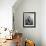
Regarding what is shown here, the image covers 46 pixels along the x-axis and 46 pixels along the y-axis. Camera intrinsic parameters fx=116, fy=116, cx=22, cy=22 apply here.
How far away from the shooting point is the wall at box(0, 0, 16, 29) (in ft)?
13.5

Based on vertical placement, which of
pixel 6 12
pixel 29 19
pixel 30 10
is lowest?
pixel 29 19

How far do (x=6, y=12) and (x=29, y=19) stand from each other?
112cm

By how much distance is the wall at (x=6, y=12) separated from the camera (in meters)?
4.10

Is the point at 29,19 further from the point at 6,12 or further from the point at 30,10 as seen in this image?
the point at 6,12

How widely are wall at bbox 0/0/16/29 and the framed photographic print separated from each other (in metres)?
0.84

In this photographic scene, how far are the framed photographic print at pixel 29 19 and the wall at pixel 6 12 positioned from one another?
840 millimetres

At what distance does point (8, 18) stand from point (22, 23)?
847mm

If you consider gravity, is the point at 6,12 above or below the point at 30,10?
below

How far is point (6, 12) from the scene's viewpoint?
13.5ft

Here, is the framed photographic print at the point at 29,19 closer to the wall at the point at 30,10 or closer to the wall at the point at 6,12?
the wall at the point at 30,10

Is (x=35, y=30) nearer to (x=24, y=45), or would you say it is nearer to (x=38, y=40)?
(x=38, y=40)

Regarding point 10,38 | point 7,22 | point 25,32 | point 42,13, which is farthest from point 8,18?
point 42,13

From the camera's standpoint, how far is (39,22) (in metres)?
4.86

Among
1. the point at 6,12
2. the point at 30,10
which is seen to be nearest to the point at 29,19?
the point at 30,10
